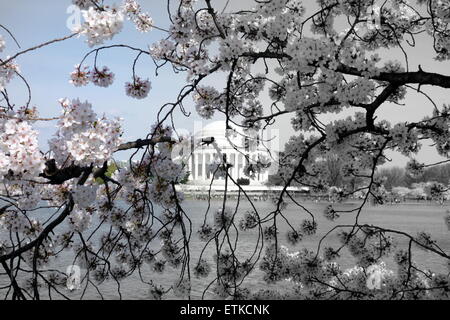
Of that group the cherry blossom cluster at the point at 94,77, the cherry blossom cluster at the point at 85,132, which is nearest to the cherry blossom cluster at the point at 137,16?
the cherry blossom cluster at the point at 94,77

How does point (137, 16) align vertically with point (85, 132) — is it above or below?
above

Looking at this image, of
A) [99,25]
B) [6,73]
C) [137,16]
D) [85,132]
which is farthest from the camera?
[137,16]

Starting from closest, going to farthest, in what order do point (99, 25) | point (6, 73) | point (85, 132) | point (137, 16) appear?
point (85, 132) < point (99, 25) < point (6, 73) < point (137, 16)

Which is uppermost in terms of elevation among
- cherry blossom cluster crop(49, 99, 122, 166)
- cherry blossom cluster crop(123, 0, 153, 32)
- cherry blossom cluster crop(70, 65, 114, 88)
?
Answer: cherry blossom cluster crop(123, 0, 153, 32)

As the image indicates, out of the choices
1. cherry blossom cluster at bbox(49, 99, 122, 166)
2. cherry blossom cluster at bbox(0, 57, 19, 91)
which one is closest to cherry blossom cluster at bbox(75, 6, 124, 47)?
cherry blossom cluster at bbox(49, 99, 122, 166)

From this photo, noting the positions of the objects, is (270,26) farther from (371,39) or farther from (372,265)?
(372,265)

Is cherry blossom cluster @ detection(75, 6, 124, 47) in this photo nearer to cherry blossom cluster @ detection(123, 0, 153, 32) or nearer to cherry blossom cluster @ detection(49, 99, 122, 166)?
cherry blossom cluster @ detection(49, 99, 122, 166)

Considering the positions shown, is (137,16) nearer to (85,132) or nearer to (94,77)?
(94,77)

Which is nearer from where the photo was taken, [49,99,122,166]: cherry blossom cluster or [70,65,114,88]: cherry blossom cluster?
[49,99,122,166]: cherry blossom cluster

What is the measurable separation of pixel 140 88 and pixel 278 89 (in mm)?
1989

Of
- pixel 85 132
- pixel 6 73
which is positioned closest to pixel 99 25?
pixel 85 132

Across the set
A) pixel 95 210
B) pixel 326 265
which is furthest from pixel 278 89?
pixel 95 210

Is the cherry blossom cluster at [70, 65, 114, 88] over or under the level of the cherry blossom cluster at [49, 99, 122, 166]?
over

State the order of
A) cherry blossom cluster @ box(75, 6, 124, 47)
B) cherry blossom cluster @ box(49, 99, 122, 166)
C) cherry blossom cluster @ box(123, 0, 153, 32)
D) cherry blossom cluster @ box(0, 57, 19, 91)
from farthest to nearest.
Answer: cherry blossom cluster @ box(123, 0, 153, 32), cherry blossom cluster @ box(0, 57, 19, 91), cherry blossom cluster @ box(75, 6, 124, 47), cherry blossom cluster @ box(49, 99, 122, 166)
